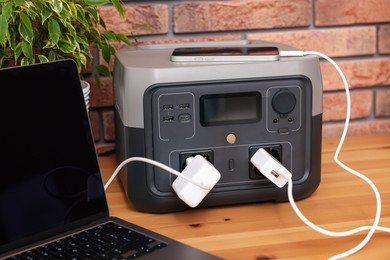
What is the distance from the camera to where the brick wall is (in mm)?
1274

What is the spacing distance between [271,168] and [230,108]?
0.11 meters

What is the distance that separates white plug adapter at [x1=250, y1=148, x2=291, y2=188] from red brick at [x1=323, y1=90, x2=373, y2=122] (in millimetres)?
450

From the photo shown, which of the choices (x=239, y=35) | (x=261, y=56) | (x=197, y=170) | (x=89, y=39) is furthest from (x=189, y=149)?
(x=239, y=35)

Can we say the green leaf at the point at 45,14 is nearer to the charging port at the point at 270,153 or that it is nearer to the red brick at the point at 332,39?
the charging port at the point at 270,153

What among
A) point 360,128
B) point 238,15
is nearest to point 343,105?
point 360,128

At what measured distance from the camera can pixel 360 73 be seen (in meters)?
1.37

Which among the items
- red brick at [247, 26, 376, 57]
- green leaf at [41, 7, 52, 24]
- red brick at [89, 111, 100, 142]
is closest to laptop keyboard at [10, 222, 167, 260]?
green leaf at [41, 7, 52, 24]

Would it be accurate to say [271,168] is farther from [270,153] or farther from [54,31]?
[54,31]

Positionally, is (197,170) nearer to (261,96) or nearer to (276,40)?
(261,96)

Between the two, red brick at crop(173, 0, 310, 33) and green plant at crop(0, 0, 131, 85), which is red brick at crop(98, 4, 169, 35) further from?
green plant at crop(0, 0, 131, 85)

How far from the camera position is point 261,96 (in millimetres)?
965

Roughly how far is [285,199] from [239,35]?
437 mm

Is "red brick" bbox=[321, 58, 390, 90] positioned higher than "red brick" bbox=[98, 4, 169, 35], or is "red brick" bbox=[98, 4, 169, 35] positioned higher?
"red brick" bbox=[98, 4, 169, 35]

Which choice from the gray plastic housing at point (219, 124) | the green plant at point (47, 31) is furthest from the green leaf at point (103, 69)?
the gray plastic housing at point (219, 124)
